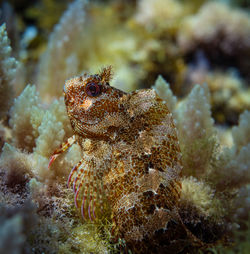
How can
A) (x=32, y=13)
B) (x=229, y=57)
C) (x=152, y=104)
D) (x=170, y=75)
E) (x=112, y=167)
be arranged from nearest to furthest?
(x=112, y=167), (x=152, y=104), (x=170, y=75), (x=229, y=57), (x=32, y=13)

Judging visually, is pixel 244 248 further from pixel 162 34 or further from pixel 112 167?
pixel 162 34

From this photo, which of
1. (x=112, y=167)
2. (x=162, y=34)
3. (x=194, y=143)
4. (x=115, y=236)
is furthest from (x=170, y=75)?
(x=115, y=236)

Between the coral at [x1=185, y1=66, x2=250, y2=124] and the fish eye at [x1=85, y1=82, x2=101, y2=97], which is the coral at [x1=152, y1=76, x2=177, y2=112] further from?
the coral at [x1=185, y1=66, x2=250, y2=124]

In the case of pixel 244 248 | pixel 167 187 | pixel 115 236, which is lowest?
pixel 244 248

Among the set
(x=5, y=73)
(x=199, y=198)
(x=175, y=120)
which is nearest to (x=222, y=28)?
(x=175, y=120)

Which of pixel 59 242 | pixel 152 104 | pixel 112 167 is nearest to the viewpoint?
pixel 59 242

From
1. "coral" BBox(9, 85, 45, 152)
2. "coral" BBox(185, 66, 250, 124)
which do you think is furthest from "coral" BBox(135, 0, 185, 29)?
"coral" BBox(9, 85, 45, 152)
